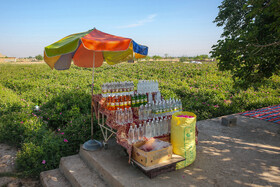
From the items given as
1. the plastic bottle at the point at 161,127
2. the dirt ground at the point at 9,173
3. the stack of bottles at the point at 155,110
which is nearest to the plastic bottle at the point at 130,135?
the stack of bottles at the point at 155,110

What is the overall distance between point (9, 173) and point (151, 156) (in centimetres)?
375

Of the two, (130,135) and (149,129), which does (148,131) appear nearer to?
(149,129)

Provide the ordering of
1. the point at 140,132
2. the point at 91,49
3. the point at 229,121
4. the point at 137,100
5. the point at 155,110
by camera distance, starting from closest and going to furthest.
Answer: the point at 91,49 < the point at 140,132 < the point at 155,110 < the point at 137,100 < the point at 229,121

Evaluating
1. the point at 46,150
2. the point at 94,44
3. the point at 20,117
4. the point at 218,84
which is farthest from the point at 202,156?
the point at 218,84

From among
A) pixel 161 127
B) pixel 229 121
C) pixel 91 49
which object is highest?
pixel 91 49

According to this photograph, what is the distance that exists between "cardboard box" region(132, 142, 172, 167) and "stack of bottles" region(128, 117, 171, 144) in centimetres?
20

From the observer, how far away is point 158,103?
449 centimetres

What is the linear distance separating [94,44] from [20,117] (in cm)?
522

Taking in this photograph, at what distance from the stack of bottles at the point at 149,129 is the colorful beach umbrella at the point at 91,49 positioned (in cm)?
134

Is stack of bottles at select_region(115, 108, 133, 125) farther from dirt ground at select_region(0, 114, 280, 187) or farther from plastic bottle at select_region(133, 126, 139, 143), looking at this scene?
dirt ground at select_region(0, 114, 280, 187)

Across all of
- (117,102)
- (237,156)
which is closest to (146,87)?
(117,102)

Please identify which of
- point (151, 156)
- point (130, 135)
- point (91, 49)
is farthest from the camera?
point (130, 135)

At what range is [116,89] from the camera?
4.92 meters

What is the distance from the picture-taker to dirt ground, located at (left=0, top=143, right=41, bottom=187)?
438 centimetres
